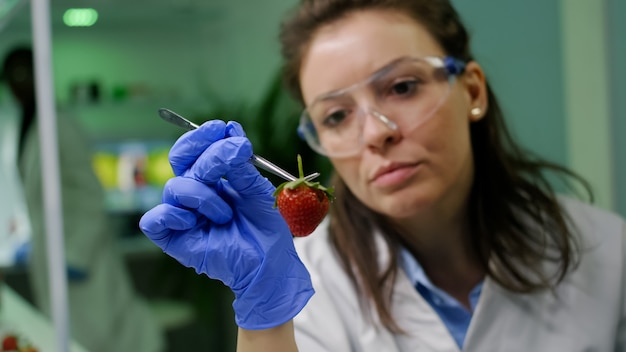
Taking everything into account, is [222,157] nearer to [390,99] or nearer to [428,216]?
[390,99]

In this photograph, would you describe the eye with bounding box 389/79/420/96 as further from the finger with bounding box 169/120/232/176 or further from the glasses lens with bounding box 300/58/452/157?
the finger with bounding box 169/120/232/176

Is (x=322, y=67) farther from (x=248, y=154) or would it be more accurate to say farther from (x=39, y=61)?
(x=39, y=61)

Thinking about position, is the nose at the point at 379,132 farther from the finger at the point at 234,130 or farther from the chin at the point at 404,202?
the finger at the point at 234,130

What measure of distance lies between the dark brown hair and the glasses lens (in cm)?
9

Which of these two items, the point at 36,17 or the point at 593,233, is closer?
the point at 593,233

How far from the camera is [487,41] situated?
5.57ft

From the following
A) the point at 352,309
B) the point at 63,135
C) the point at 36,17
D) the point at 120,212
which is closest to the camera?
the point at 352,309

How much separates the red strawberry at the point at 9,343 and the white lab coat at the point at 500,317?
45.7 inches

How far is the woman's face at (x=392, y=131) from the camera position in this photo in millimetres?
1115

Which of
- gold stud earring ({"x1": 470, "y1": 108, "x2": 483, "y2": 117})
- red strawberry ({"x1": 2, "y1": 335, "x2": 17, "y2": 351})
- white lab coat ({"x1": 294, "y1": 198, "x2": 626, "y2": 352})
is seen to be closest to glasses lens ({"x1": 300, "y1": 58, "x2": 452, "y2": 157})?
gold stud earring ({"x1": 470, "y1": 108, "x2": 483, "y2": 117})

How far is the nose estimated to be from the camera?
1.10m

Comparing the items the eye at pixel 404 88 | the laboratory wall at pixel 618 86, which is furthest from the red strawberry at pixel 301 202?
the laboratory wall at pixel 618 86

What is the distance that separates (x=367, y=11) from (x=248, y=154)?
0.48m

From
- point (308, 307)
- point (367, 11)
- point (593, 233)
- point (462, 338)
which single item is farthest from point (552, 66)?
point (308, 307)
